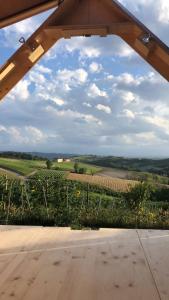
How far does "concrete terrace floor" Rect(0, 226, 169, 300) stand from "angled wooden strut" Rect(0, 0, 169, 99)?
145 centimetres

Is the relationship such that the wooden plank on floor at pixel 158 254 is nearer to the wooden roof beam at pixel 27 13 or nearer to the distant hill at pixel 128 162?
the wooden roof beam at pixel 27 13

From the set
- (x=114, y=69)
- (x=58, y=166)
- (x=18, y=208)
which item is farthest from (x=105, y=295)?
(x=58, y=166)

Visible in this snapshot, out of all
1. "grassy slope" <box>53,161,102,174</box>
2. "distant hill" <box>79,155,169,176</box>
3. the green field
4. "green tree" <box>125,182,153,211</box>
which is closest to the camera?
"green tree" <box>125,182,153,211</box>

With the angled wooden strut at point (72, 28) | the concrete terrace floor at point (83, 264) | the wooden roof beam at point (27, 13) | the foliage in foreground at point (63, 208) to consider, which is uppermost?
the wooden roof beam at point (27, 13)

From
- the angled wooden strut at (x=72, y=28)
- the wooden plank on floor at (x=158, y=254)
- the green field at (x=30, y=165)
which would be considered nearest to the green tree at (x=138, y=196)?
the wooden plank on floor at (x=158, y=254)

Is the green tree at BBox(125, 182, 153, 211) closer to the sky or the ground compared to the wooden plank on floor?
closer to the sky

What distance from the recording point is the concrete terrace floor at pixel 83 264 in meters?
3.16

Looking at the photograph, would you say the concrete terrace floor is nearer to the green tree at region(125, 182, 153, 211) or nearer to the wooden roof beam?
the wooden roof beam

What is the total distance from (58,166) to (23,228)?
90.0 ft

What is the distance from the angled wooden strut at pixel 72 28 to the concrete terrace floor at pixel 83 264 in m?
1.45

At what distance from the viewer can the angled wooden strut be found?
3.01 meters

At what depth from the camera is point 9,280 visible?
3391mm

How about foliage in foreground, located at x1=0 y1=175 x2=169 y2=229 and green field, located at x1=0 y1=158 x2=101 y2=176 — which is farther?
green field, located at x1=0 y1=158 x2=101 y2=176

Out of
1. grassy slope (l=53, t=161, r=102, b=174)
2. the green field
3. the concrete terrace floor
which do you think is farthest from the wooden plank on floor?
the green field
